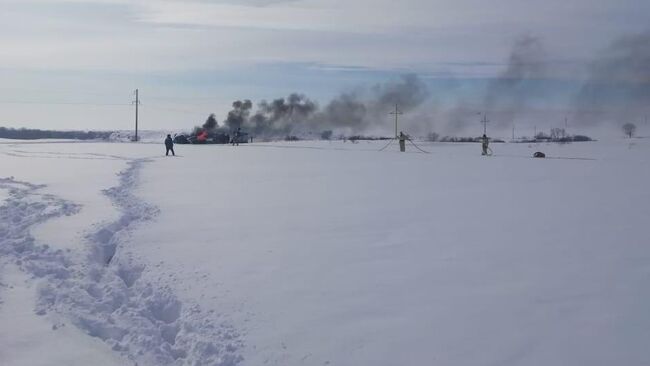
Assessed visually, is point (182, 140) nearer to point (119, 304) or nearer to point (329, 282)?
point (119, 304)

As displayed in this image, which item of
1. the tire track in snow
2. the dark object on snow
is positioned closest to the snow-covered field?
the tire track in snow

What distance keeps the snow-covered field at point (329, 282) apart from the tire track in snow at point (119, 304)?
2 cm

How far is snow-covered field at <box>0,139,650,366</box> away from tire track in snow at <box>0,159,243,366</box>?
0.02m

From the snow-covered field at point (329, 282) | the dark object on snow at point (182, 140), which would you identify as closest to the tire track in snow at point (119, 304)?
the snow-covered field at point (329, 282)

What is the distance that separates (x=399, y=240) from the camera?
880 cm

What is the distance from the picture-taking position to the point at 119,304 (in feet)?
21.5

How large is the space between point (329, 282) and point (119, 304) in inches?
84.3

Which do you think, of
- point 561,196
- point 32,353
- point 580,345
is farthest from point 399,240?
point 561,196

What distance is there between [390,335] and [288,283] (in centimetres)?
184

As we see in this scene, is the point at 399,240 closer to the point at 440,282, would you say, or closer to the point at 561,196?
the point at 440,282

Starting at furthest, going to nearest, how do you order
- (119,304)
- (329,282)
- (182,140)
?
(182,140), (329,282), (119,304)

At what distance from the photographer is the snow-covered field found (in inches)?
195

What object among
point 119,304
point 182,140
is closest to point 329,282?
point 119,304

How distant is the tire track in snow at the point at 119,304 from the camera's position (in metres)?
5.18
